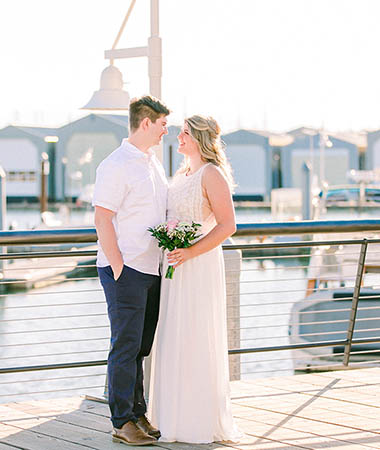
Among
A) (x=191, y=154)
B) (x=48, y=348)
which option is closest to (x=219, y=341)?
(x=191, y=154)

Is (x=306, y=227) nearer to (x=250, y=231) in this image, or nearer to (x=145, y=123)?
(x=250, y=231)

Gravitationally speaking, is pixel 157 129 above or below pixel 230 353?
above

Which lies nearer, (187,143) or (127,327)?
(127,327)

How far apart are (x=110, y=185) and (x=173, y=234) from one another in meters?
0.35

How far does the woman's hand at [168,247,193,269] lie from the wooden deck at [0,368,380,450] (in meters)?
0.86

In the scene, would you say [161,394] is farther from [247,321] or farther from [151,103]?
[247,321]

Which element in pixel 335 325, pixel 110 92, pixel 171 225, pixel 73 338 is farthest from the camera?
pixel 73 338

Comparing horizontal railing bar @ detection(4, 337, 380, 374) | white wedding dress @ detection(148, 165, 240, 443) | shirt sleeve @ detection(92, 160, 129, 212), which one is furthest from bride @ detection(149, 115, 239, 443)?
horizontal railing bar @ detection(4, 337, 380, 374)

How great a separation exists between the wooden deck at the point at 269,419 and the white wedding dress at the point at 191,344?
0.11 metres

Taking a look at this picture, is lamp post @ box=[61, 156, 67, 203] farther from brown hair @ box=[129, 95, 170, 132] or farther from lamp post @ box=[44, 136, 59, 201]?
brown hair @ box=[129, 95, 170, 132]

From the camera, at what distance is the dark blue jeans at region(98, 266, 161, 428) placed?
3.77 m

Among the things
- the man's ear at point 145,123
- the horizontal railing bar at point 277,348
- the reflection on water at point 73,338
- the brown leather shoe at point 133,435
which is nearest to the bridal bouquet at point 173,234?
the man's ear at point 145,123

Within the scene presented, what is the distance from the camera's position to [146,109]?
3.75m

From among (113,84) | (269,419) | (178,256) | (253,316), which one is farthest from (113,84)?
(269,419)
